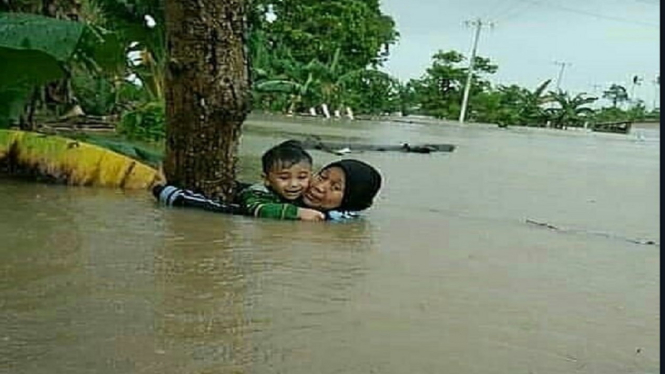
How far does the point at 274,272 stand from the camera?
125 inches

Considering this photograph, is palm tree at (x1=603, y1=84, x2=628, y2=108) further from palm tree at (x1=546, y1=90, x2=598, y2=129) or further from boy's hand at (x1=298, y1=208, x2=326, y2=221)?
boy's hand at (x1=298, y1=208, x2=326, y2=221)

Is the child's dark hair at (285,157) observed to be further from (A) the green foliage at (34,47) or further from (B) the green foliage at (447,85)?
(B) the green foliage at (447,85)

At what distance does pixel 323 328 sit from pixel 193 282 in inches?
24.2

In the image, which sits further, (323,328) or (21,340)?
(323,328)

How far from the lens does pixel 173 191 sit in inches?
191

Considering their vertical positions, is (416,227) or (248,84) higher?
(248,84)

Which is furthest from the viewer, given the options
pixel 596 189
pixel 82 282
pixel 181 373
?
pixel 596 189

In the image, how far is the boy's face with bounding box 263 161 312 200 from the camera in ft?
15.3

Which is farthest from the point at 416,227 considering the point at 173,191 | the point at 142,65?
the point at 142,65

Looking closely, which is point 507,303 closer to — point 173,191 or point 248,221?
point 248,221

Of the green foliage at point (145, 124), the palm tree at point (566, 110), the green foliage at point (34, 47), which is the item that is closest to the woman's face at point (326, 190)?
the green foliage at point (34, 47)

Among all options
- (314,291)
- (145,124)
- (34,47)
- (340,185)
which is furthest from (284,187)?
(145,124)

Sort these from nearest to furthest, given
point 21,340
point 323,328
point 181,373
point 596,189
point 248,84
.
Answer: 1. point 181,373
2. point 21,340
3. point 323,328
4. point 248,84
5. point 596,189

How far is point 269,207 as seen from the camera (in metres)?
4.62
